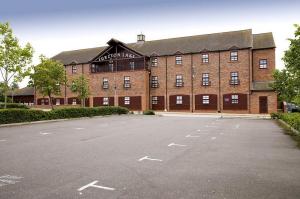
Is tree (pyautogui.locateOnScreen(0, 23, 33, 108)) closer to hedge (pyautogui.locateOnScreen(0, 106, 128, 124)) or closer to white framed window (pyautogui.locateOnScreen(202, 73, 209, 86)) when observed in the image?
hedge (pyautogui.locateOnScreen(0, 106, 128, 124))

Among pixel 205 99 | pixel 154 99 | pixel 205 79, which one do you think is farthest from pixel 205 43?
pixel 154 99

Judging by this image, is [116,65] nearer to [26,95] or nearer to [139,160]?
[26,95]

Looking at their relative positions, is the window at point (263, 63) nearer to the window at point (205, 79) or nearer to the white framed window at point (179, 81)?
the window at point (205, 79)

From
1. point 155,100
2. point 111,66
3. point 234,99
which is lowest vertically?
point 155,100

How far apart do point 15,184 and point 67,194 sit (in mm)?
1367

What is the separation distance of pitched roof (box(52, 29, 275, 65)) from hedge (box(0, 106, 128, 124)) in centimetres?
1637

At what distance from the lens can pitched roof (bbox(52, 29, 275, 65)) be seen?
41562mm

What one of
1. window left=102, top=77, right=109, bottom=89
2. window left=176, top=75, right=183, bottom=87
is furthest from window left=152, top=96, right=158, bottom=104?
window left=102, top=77, right=109, bottom=89

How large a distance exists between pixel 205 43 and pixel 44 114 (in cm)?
2836

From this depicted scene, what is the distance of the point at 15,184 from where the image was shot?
584 cm

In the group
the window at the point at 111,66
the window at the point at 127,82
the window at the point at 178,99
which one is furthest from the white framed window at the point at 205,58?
the window at the point at 111,66

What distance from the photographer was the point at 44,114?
23.8m

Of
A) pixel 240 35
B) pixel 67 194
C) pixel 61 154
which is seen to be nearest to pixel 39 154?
pixel 61 154

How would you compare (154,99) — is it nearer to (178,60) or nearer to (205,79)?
(178,60)
